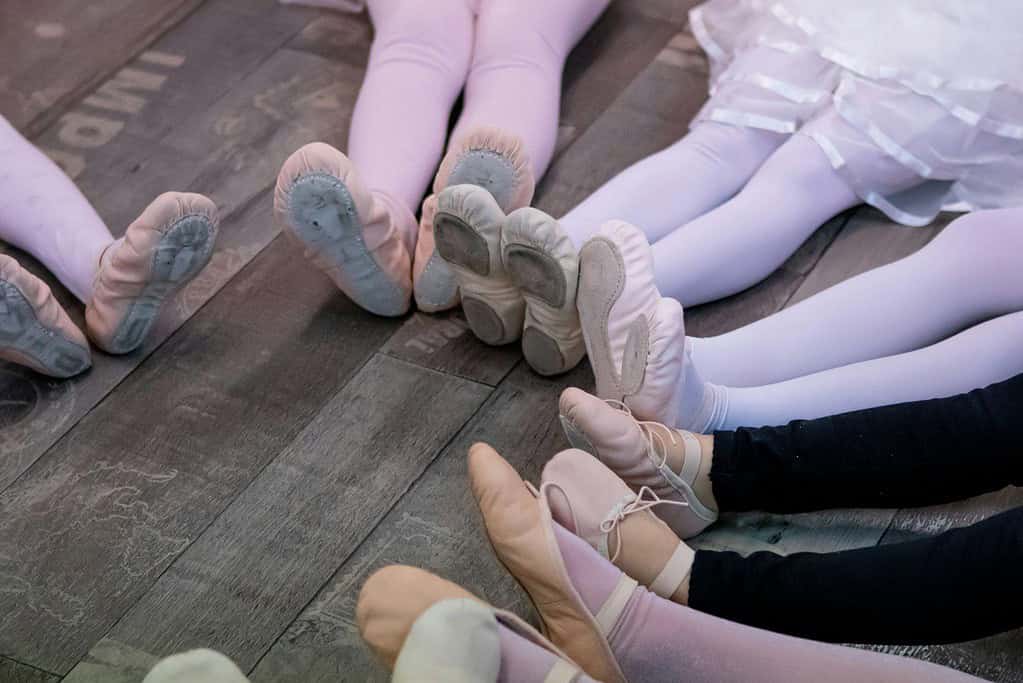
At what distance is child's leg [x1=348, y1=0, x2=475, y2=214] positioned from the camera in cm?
141

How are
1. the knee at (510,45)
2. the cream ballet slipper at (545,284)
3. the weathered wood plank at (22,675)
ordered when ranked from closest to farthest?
the weathered wood plank at (22,675) → the cream ballet slipper at (545,284) → the knee at (510,45)

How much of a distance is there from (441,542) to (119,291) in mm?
406

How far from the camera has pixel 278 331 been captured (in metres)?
1.36

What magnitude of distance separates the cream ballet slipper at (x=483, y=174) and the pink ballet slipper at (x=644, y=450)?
0.87 feet

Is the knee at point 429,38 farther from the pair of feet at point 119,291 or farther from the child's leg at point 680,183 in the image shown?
the pair of feet at point 119,291

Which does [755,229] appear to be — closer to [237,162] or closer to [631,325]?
[631,325]

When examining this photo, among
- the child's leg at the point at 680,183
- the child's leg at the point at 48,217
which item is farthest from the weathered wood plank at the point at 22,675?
the child's leg at the point at 680,183

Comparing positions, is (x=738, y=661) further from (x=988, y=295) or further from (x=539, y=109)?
(x=539, y=109)

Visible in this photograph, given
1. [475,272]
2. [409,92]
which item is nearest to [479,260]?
[475,272]

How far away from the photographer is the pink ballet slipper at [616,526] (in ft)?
3.27

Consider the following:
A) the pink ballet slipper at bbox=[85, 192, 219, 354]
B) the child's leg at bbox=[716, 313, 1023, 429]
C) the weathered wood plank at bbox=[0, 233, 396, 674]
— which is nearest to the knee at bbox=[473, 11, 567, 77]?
the weathered wood plank at bbox=[0, 233, 396, 674]

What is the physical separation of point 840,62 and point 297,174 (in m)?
0.57

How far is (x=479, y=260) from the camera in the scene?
3.93 ft

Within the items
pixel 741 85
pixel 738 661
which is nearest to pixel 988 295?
pixel 741 85
